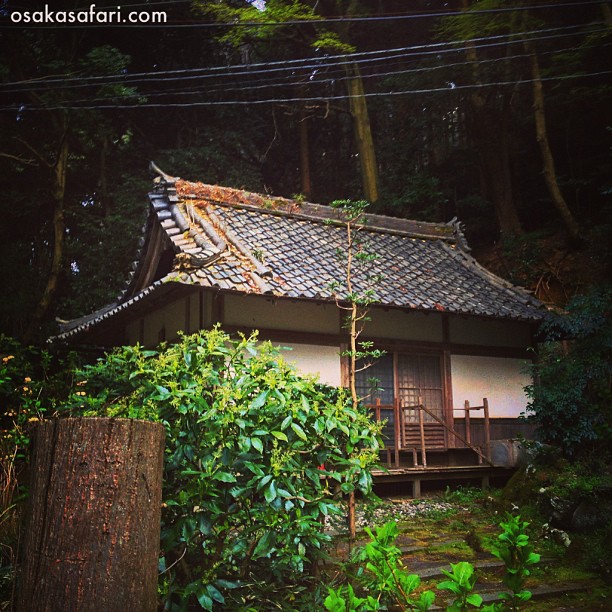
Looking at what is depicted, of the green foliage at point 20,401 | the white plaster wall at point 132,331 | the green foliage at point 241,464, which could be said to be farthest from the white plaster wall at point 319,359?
the green foliage at point 241,464

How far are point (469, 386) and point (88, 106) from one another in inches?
537

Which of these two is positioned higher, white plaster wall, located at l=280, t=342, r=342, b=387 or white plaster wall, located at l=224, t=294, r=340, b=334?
white plaster wall, located at l=224, t=294, r=340, b=334

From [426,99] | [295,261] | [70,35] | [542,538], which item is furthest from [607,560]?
[70,35]

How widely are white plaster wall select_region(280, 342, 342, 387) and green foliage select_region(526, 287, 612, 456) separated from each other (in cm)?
333

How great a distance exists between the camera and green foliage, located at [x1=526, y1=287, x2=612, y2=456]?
9133 mm

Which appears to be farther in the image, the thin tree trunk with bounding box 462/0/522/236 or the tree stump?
the thin tree trunk with bounding box 462/0/522/236

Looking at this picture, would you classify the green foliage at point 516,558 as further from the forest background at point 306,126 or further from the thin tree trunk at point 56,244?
the thin tree trunk at point 56,244

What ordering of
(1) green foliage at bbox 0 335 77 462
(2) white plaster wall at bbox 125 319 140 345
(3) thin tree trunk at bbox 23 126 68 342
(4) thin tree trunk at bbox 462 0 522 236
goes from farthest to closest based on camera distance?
(4) thin tree trunk at bbox 462 0 522 236 → (3) thin tree trunk at bbox 23 126 68 342 → (2) white plaster wall at bbox 125 319 140 345 → (1) green foliage at bbox 0 335 77 462

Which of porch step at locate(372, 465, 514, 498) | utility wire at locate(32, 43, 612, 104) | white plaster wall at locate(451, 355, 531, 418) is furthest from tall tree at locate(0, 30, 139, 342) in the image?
white plaster wall at locate(451, 355, 531, 418)

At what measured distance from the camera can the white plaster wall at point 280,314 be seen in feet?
32.9

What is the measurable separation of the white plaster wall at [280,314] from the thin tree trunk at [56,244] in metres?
9.13

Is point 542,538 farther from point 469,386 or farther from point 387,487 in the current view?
point 469,386

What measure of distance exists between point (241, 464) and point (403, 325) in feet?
28.2

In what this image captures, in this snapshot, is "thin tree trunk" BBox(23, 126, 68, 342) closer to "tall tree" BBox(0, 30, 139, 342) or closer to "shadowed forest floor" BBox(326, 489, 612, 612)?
"tall tree" BBox(0, 30, 139, 342)
